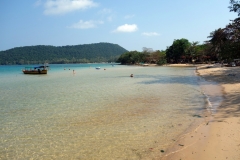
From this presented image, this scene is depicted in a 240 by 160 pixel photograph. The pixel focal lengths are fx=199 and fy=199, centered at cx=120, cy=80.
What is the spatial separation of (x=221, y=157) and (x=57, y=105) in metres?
10.3

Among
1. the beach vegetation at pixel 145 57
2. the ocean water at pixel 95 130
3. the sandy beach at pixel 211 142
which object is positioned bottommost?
the ocean water at pixel 95 130

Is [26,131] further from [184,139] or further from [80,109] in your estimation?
[184,139]

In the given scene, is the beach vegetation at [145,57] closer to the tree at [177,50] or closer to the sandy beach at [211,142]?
the tree at [177,50]

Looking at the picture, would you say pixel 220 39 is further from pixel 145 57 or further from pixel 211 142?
pixel 145 57

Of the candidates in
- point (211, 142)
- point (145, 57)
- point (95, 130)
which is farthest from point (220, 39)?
point (145, 57)

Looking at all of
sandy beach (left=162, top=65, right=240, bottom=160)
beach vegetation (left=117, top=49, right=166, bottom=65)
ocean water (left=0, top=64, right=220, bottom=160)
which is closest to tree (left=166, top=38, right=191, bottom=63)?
beach vegetation (left=117, top=49, right=166, bottom=65)

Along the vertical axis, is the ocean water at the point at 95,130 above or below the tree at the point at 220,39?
below

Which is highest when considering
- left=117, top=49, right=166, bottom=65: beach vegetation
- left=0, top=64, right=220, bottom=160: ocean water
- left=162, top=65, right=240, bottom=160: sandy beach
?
left=117, top=49, right=166, bottom=65: beach vegetation

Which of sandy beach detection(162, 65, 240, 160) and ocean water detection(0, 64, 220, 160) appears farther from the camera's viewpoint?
ocean water detection(0, 64, 220, 160)

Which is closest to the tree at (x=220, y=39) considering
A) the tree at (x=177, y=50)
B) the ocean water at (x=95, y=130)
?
the ocean water at (x=95, y=130)

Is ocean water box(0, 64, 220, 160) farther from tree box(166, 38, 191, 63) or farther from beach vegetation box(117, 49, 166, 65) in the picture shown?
beach vegetation box(117, 49, 166, 65)

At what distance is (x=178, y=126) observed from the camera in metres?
7.90

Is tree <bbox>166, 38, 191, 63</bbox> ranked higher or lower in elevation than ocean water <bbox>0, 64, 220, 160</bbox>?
higher

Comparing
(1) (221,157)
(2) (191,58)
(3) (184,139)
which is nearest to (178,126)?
(3) (184,139)
